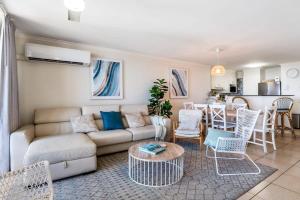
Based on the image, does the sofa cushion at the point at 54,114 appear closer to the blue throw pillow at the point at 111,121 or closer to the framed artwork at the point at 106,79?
the blue throw pillow at the point at 111,121

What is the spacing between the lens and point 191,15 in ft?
8.23

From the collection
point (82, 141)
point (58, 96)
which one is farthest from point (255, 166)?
point (58, 96)

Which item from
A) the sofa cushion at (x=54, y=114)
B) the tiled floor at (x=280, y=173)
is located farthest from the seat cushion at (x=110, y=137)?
the tiled floor at (x=280, y=173)

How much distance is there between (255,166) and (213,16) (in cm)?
240

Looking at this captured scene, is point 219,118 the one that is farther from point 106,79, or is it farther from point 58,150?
point 58,150

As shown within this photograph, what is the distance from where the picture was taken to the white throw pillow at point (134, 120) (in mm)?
→ 3847

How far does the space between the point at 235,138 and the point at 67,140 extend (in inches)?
99.1

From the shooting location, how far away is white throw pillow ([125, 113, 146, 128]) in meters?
3.85

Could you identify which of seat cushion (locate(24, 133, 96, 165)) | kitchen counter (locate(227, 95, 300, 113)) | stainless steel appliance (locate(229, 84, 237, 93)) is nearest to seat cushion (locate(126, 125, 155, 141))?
seat cushion (locate(24, 133, 96, 165))

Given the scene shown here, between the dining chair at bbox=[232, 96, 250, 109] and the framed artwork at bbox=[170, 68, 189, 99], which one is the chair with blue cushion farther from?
the dining chair at bbox=[232, 96, 250, 109]

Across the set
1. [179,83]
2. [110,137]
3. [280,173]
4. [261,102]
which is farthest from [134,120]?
[261,102]

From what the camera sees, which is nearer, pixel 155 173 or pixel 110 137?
pixel 155 173

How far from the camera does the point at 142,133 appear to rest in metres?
3.58

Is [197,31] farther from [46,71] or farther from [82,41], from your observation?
[46,71]
